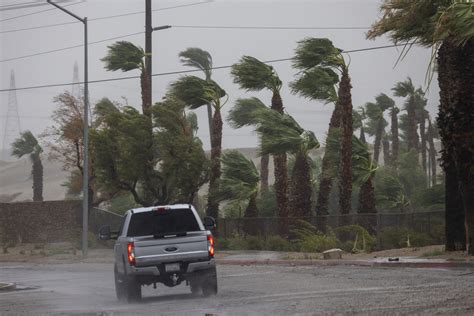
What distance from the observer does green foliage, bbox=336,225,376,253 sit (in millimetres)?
33969

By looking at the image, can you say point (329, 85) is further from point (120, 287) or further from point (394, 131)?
point (394, 131)

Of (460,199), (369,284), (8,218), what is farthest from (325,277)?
(8,218)

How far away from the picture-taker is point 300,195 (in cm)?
4347

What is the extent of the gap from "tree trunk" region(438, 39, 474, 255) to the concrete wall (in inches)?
1282

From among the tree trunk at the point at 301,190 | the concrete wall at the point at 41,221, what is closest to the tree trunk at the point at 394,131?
the concrete wall at the point at 41,221

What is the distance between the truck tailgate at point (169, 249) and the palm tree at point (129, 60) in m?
32.1

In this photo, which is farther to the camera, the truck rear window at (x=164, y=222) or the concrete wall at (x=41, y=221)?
the concrete wall at (x=41, y=221)

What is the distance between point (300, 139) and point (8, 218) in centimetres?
2237

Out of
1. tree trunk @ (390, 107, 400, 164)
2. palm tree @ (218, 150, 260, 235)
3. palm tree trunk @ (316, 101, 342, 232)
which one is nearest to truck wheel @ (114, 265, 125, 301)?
palm tree @ (218, 150, 260, 235)

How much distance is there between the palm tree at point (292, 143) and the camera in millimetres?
41594

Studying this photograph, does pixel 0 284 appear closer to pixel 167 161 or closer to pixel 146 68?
pixel 167 161

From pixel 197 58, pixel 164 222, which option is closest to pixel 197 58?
pixel 197 58

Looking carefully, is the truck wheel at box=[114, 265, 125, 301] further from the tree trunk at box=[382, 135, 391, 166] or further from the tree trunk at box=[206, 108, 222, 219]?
the tree trunk at box=[382, 135, 391, 166]

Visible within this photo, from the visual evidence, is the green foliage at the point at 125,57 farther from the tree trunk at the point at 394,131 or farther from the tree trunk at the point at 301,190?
the tree trunk at the point at 394,131
